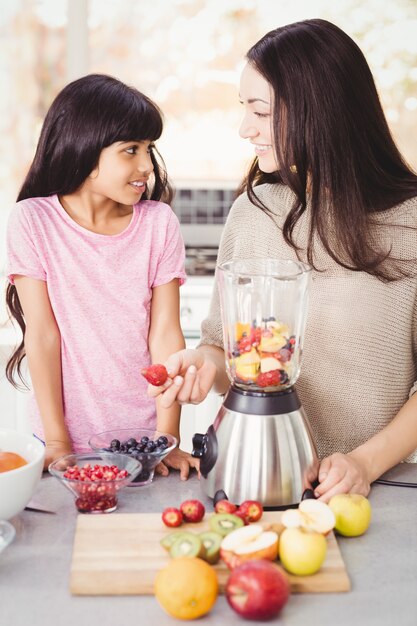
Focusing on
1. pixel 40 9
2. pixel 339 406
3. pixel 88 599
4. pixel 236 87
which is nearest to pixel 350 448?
pixel 339 406

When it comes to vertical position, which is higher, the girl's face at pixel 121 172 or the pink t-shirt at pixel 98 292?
the girl's face at pixel 121 172

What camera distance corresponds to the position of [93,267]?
71.1 inches

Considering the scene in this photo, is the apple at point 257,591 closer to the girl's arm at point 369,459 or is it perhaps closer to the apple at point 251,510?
the apple at point 251,510

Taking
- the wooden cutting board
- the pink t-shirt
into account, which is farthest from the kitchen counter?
the pink t-shirt

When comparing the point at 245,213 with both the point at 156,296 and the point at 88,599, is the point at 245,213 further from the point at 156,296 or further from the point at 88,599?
the point at 88,599

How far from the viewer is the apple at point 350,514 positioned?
3.90 feet

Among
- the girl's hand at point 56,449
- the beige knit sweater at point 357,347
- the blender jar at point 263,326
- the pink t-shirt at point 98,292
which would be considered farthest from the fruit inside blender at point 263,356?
the pink t-shirt at point 98,292

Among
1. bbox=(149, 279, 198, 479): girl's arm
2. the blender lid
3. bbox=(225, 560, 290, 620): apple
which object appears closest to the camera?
bbox=(225, 560, 290, 620): apple

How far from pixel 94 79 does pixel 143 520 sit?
1.01 meters

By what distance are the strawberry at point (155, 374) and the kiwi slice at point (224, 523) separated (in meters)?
0.25

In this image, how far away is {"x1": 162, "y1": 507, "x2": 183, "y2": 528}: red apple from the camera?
1171mm

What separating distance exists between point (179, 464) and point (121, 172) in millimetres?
658

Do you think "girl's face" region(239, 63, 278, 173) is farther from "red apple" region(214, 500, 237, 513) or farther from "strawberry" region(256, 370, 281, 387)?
"red apple" region(214, 500, 237, 513)

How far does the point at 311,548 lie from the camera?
1050 mm
